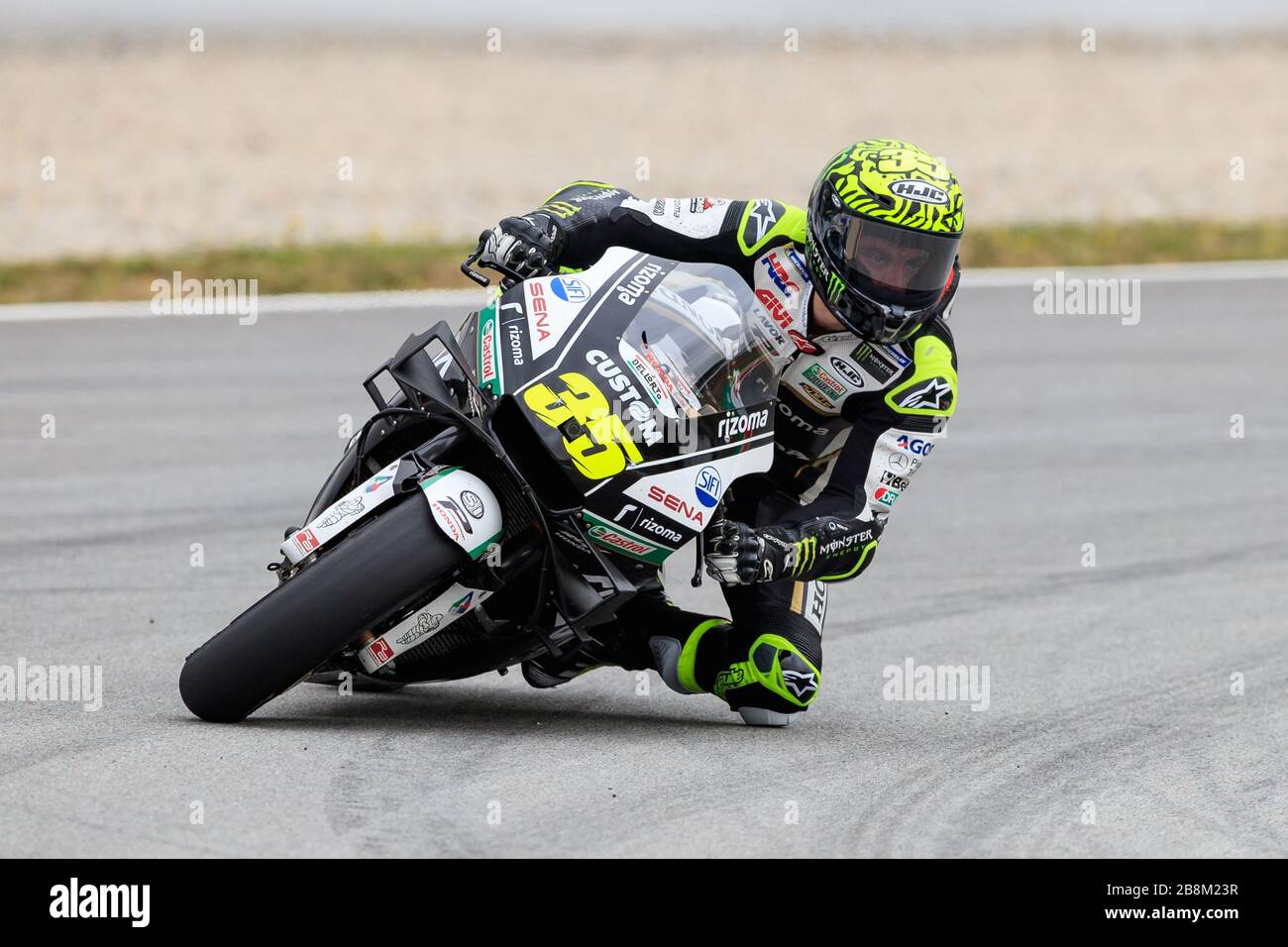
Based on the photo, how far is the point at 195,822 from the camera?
13.8 feet

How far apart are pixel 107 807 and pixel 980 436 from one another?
726 centimetres

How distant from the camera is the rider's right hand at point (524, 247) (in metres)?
5.36

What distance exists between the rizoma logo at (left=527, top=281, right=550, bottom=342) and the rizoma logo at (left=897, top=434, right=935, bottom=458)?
114cm

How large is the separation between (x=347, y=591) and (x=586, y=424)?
74cm

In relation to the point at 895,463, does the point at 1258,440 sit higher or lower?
lower

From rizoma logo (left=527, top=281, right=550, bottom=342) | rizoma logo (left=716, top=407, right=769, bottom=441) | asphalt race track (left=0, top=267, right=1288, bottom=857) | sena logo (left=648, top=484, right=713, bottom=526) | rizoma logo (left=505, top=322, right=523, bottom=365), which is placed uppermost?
rizoma logo (left=527, top=281, right=550, bottom=342)

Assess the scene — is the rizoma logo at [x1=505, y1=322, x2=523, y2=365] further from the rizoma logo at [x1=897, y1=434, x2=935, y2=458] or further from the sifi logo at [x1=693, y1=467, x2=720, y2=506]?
the rizoma logo at [x1=897, y1=434, x2=935, y2=458]

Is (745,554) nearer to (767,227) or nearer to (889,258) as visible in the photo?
(889,258)

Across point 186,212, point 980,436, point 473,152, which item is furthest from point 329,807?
point 473,152

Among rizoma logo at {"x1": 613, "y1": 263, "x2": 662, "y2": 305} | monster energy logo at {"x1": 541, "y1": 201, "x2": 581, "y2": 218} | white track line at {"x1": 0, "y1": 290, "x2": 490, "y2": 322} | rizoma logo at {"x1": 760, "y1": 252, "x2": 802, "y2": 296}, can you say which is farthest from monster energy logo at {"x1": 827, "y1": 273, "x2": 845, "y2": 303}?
white track line at {"x1": 0, "y1": 290, "x2": 490, "y2": 322}

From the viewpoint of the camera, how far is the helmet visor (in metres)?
5.01

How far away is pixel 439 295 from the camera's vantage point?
47.6 feet

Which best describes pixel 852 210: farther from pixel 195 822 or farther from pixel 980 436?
pixel 980 436

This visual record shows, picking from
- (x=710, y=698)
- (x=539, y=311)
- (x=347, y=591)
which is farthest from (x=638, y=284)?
(x=710, y=698)
